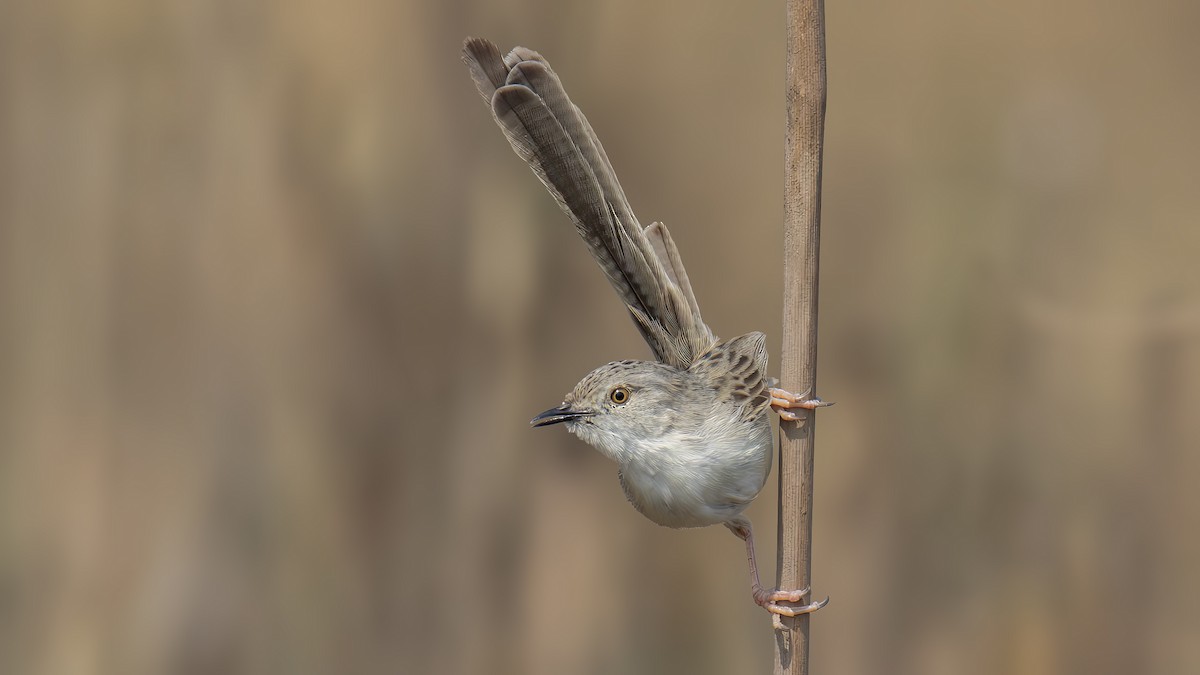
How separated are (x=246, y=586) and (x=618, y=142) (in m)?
1.19

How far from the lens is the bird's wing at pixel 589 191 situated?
1.16 metres

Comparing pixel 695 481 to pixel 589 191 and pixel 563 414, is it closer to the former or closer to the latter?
pixel 563 414

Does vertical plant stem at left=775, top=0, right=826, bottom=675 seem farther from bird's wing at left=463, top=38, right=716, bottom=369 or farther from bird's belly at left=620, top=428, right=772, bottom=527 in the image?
bird's wing at left=463, top=38, right=716, bottom=369

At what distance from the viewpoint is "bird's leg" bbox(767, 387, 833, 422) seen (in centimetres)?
134

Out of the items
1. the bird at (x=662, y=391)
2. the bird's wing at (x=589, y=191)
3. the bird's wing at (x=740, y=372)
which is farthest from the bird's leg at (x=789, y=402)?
the bird's wing at (x=589, y=191)

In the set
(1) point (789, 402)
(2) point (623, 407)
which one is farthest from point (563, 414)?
A: (1) point (789, 402)

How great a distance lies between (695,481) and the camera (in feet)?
4.66

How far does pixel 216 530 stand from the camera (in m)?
2.42

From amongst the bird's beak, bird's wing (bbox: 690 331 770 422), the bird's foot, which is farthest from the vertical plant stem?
the bird's beak

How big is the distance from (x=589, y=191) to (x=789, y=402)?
336mm

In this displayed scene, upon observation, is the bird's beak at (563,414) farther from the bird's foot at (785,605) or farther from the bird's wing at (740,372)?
the bird's foot at (785,605)

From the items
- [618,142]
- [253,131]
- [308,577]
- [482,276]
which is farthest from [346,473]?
[618,142]

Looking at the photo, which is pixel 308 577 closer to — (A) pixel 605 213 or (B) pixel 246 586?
(B) pixel 246 586

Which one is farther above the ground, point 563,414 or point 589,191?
point 589,191
